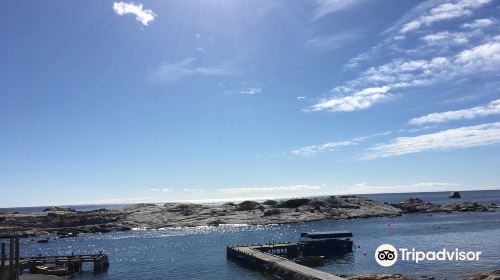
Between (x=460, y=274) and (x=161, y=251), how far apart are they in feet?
183

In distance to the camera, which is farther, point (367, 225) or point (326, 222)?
point (326, 222)

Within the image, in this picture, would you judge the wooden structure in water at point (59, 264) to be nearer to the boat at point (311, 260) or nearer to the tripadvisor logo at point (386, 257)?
the boat at point (311, 260)

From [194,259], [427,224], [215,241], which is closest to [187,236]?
[215,241]

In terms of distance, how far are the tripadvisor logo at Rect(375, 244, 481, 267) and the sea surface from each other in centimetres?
132

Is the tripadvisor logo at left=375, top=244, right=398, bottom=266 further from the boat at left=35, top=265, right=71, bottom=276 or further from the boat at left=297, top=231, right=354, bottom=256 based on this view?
the boat at left=35, top=265, right=71, bottom=276

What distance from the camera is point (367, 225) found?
126 m

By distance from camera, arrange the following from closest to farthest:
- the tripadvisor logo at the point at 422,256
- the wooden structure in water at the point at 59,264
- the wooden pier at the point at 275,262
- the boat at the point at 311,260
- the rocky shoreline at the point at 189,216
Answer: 1. the wooden pier at the point at 275,262
2. the wooden structure in water at the point at 59,264
3. the tripadvisor logo at the point at 422,256
4. the boat at the point at 311,260
5. the rocky shoreline at the point at 189,216

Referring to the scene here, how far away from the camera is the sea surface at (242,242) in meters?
61.0

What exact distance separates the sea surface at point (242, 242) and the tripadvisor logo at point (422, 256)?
52.1 inches

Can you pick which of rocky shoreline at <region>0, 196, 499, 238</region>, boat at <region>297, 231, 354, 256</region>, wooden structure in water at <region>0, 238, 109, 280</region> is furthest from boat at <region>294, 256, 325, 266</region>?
rocky shoreline at <region>0, 196, 499, 238</region>

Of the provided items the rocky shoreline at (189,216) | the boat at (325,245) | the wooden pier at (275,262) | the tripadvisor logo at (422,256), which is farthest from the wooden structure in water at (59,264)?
the rocky shoreline at (189,216)

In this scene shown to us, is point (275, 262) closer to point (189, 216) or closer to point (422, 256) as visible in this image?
point (422, 256)

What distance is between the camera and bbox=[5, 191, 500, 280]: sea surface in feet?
200

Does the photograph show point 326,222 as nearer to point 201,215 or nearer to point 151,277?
point 201,215
